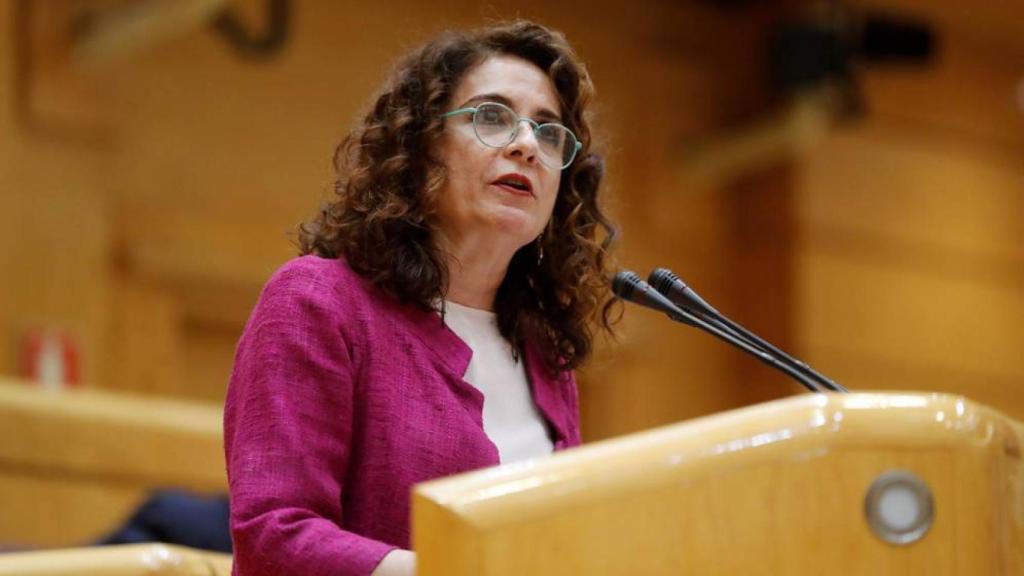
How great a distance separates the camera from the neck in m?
1.18

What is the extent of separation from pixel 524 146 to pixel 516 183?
27 mm

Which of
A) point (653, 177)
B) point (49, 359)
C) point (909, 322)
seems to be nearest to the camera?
point (49, 359)

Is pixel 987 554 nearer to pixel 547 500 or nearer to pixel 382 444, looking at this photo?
pixel 547 500

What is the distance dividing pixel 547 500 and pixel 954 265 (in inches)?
146

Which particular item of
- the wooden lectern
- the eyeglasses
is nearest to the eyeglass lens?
the eyeglasses

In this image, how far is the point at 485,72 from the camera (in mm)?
1215

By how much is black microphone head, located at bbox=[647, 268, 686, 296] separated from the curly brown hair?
0.34 feet

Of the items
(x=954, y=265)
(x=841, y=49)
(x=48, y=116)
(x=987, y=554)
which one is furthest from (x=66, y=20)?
(x=987, y=554)

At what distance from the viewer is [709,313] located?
1.15 metres

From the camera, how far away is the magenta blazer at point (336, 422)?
0.98 metres

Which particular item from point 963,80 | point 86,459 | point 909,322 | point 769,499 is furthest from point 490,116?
point 963,80

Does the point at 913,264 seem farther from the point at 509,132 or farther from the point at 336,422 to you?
the point at 336,422

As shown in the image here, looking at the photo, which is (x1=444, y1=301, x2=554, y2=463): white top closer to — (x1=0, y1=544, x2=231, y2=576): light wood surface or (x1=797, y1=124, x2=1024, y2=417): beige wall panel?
(x1=0, y1=544, x2=231, y2=576): light wood surface

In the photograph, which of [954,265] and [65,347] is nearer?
[65,347]
